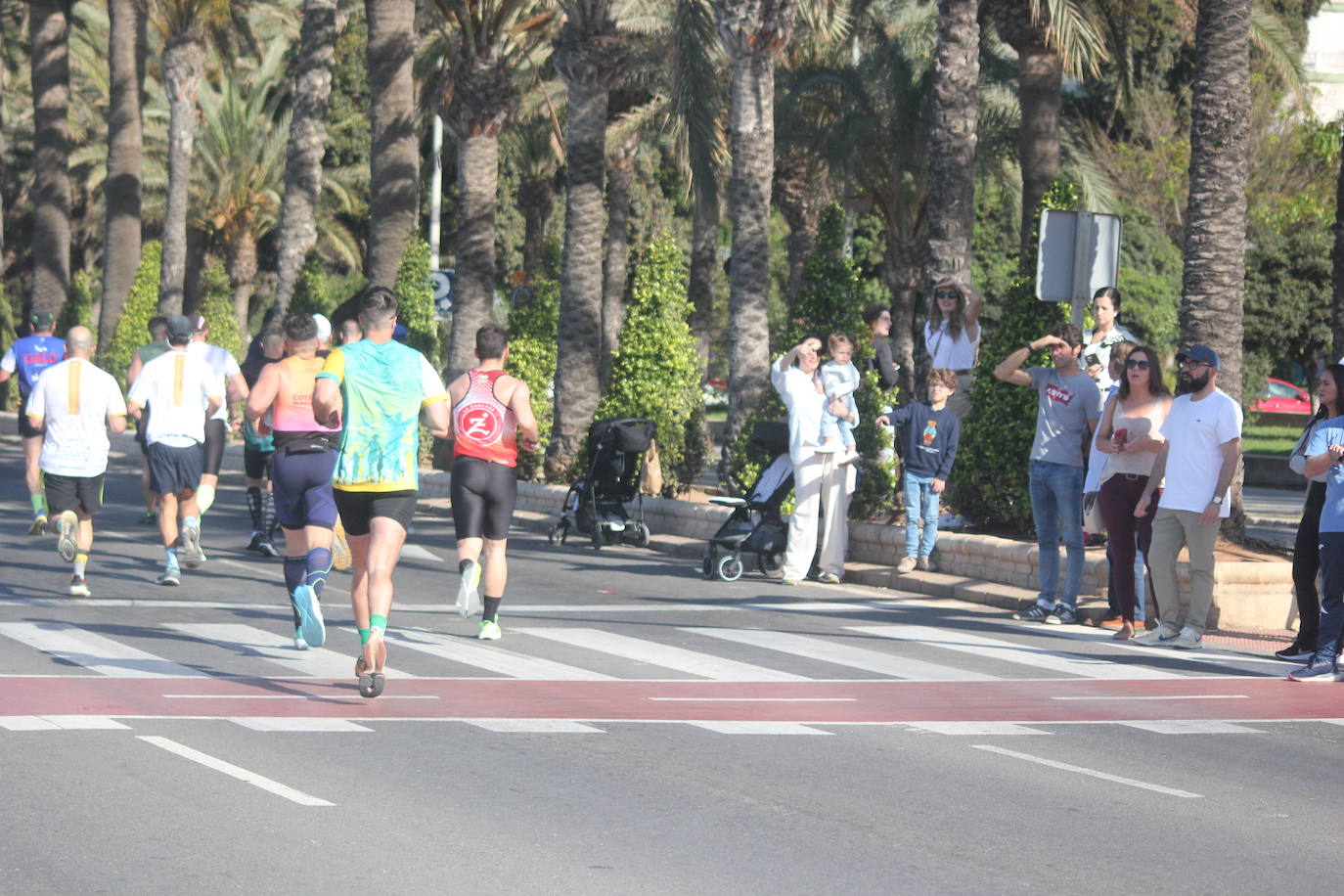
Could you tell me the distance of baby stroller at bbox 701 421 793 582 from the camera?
1619cm

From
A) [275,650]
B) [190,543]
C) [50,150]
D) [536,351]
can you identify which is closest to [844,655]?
[275,650]

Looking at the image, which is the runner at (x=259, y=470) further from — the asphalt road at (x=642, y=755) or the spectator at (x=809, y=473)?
the spectator at (x=809, y=473)

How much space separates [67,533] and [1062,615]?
7327 mm

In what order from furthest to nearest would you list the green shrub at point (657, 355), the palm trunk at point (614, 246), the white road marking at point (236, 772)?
1. the palm trunk at point (614, 246)
2. the green shrub at point (657, 355)
3. the white road marking at point (236, 772)

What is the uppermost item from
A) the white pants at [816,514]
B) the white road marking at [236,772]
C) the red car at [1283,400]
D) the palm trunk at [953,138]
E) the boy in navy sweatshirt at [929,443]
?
the palm trunk at [953,138]

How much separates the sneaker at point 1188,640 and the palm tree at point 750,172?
8.42 meters

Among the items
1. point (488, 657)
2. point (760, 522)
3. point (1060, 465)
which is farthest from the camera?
point (760, 522)

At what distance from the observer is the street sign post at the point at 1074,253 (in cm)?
1520

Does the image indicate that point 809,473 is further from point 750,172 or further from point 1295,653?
point 750,172

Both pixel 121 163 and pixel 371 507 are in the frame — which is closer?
pixel 371 507

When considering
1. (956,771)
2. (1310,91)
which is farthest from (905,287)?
(956,771)

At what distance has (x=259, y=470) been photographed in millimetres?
16844

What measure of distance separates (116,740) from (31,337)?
13010 millimetres

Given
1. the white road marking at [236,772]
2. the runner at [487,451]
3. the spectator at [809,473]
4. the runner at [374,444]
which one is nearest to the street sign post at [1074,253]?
the spectator at [809,473]
